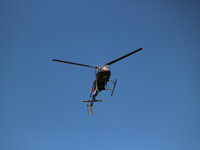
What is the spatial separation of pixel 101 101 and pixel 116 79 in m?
5.39

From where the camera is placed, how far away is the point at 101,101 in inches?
1323

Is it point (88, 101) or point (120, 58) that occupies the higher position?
point (120, 58)

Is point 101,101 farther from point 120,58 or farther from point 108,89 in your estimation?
point 120,58

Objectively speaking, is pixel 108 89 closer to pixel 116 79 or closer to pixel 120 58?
pixel 116 79

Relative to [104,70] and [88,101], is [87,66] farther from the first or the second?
[88,101]

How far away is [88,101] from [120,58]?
901cm

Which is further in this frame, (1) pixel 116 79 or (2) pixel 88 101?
(2) pixel 88 101

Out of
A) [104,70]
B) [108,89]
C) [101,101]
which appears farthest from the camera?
[101,101]

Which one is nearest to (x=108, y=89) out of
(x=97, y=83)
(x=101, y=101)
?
(x=97, y=83)

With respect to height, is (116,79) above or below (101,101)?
above

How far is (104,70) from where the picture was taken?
28.2m

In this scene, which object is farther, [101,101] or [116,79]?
[101,101]

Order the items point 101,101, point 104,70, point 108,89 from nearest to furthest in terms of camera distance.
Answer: point 104,70
point 108,89
point 101,101

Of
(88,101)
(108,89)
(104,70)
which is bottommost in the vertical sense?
(88,101)
